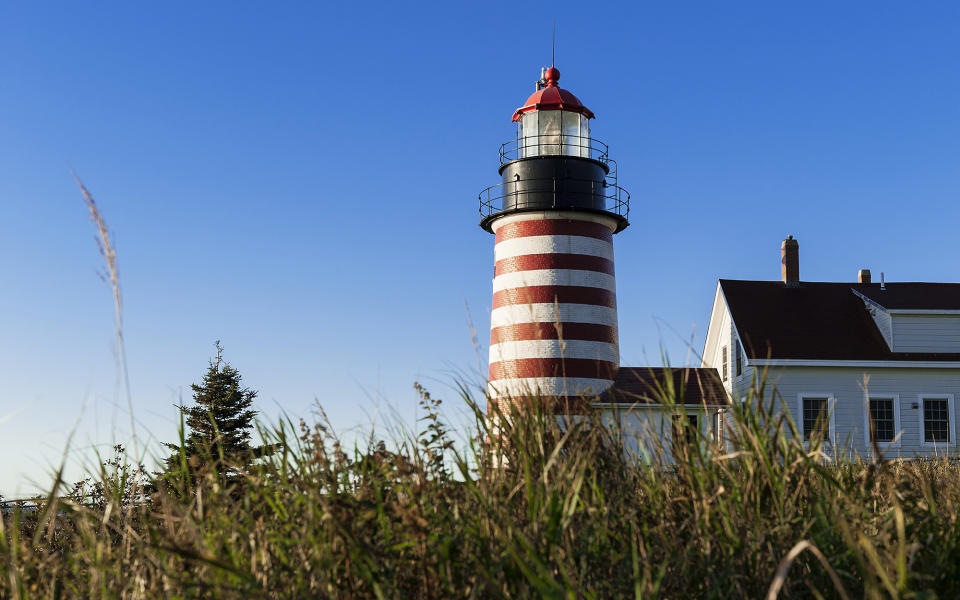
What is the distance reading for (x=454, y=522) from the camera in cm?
304

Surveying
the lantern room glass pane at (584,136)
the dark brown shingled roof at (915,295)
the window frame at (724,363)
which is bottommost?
the window frame at (724,363)

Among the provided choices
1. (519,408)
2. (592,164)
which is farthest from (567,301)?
(519,408)

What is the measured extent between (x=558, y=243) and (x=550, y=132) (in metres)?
2.98

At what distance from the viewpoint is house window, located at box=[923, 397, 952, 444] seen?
74.5ft

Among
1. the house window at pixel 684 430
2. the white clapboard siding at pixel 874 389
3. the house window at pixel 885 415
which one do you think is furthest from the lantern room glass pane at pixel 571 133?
the house window at pixel 684 430

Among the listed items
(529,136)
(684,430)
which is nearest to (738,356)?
(529,136)

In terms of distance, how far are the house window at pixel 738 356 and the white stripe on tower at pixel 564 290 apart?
4.11m

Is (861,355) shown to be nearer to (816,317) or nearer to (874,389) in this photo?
(874,389)

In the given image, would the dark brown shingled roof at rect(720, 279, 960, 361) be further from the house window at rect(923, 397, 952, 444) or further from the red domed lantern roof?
the red domed lantern roof

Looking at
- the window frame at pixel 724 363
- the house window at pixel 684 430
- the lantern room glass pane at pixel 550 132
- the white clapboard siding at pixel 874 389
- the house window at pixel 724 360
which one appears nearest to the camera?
the house window at pixel 684 430

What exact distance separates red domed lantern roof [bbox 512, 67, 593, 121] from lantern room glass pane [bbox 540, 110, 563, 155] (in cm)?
18

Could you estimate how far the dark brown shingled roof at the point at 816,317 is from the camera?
22562mm

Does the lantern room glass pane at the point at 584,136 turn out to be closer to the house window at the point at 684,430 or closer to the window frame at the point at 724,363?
the window frame at the point at 724,363

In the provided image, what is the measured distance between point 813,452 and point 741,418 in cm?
30
